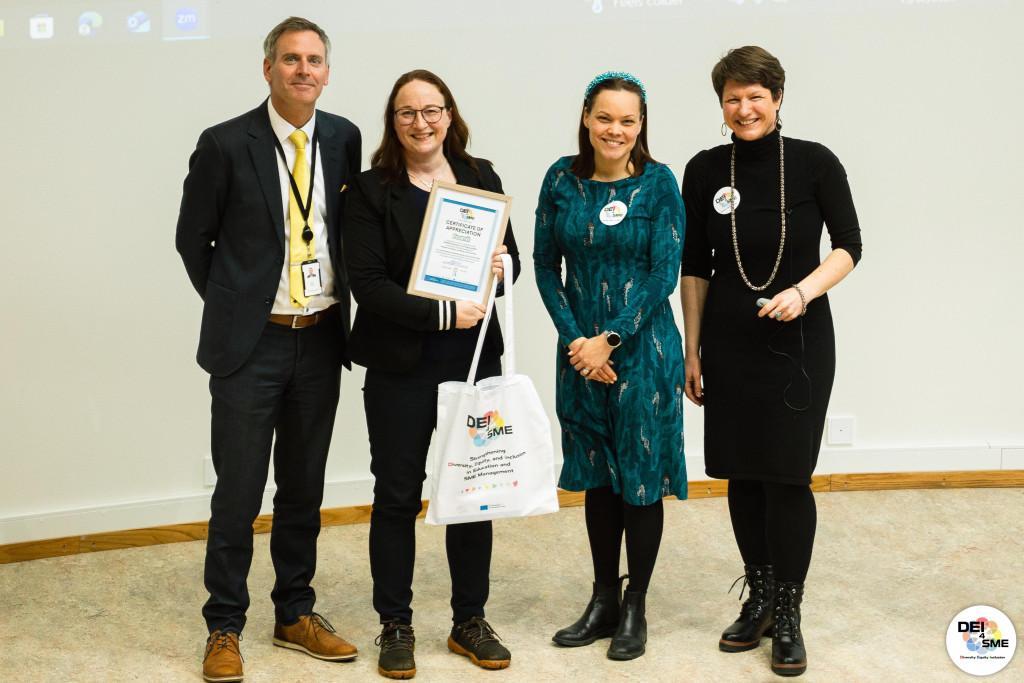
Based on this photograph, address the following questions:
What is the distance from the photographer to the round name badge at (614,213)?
293 centimetres

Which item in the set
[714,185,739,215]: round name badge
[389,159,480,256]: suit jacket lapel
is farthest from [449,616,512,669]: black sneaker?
[714,185,739,215]: round name badge

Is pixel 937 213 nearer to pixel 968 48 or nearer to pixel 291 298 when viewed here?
pixel 968 48

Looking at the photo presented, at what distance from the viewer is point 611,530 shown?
10.4 ft

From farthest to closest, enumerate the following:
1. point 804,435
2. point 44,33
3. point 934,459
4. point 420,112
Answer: point 934,459
point 44,33
point 804,435
point 420,112

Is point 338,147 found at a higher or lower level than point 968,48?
lower

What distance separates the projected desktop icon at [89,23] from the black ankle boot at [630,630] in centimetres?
249

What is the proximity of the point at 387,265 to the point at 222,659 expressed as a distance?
1098 mm

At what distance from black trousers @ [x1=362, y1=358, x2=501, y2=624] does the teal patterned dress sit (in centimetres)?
25

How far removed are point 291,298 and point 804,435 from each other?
4.46 feet

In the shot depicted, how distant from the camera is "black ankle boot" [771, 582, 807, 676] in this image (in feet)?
9.89

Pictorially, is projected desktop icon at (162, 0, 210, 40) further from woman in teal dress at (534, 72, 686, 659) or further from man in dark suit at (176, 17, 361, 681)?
woman in teal dress at (534, 72, 686, 659)

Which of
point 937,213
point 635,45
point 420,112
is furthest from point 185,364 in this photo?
point 937,213

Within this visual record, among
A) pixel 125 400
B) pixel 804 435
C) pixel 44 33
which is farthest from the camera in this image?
pixel 125 400

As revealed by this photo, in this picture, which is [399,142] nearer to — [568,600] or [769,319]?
[769,319]
